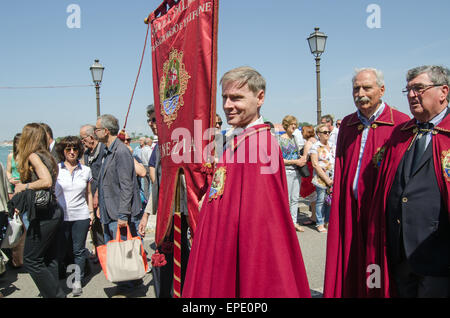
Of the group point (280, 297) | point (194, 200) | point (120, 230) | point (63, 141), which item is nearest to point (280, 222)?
point (280, 297)

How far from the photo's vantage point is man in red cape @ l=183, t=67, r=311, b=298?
2.07 metres

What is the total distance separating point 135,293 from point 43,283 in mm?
1038

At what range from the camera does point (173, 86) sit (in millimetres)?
3020

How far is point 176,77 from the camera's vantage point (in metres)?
2.96

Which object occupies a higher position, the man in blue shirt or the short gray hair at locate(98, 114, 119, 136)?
the short gray hair at locate(98, 114, 119, 136)

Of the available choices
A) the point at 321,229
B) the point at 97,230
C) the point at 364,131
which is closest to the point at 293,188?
the point at 321,229

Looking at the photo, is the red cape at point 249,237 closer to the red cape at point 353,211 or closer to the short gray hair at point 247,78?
the short gray hair at point 247,78

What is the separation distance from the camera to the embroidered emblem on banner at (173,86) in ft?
9.47

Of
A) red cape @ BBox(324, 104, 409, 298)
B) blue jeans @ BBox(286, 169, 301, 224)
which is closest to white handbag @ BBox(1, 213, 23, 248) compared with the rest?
red cape @ BBox(324, 104, 409, 298)

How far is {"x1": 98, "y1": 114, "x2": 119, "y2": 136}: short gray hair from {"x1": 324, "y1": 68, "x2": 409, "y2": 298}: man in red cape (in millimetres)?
2593

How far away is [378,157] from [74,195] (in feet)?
11.3

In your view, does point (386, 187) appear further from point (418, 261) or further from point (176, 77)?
point (176, 77)

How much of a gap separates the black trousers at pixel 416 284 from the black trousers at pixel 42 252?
3131mm

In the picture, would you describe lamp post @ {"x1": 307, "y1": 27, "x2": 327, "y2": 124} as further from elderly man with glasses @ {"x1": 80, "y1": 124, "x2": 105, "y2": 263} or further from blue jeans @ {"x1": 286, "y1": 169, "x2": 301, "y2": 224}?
elderly man with glasses @ {"x1": 80, "y1": 124, "x2": 105, "y2": 263}
